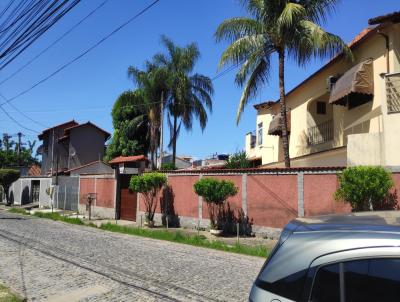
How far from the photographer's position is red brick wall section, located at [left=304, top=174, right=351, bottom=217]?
49.3ft

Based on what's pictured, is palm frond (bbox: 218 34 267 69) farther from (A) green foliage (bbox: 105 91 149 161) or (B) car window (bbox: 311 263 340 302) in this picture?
(A) green foliage (bbox: 105 91 149 161)

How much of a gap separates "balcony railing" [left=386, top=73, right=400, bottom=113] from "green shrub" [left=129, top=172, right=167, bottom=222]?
11181 mm

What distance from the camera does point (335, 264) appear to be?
97.6 inches

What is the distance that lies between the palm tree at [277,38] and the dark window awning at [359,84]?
1.28m

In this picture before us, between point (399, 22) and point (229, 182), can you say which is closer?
point (399, 22)

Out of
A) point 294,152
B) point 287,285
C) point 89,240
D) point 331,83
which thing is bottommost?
point 89,240

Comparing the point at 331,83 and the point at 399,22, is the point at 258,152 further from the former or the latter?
the point at 399,22

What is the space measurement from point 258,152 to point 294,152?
5.65 meters

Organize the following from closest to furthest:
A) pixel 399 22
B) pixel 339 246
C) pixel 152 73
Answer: pixel 339 246 < pixel 399 22 < pixel 152 73

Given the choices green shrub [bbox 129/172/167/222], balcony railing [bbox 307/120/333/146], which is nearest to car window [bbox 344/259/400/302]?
green shrub [bbox 129/172/167/222]

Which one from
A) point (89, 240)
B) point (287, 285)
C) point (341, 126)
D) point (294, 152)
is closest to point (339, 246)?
point (287, 285)

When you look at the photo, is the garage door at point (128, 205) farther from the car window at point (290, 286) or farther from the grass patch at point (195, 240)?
the car window at point (290, 286)

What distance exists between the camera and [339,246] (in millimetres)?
2500

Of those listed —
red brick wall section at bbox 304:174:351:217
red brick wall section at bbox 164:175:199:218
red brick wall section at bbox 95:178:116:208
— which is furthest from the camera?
red brick wall section at bbox 95:178:116:208
